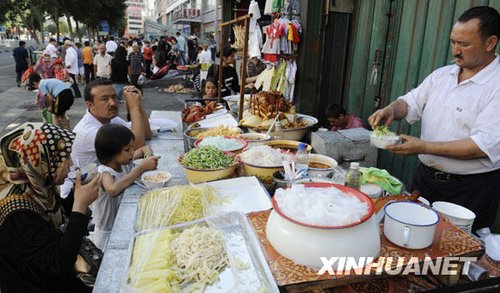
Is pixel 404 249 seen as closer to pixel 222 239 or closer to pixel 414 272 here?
pixel 414 272

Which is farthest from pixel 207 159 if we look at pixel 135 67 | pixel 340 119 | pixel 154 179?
pixel 135 67

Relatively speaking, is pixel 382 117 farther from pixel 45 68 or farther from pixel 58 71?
pixel 45 68

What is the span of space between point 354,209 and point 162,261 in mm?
926

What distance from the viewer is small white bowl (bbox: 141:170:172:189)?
255 cm

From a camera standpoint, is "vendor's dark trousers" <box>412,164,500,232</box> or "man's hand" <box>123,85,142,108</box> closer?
"vendor's dark trousers" <box>412,164,500,232</box>

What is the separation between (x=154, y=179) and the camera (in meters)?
2.65

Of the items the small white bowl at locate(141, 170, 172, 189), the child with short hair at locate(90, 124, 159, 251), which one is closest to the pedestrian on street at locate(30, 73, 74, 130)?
the child with short hair at locate(90, 124, 159, 251)

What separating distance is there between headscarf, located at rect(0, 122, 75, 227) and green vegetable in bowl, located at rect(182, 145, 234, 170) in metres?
0.84

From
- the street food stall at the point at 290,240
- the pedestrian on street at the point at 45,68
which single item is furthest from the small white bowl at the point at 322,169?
the pedestrian on street at the point at 45,68

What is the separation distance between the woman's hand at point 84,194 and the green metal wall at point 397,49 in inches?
134

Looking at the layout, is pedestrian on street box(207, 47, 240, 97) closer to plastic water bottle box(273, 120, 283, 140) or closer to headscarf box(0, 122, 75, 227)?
plastic water bottle box(273, 120, 283, 140)

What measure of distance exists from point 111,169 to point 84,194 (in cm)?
67

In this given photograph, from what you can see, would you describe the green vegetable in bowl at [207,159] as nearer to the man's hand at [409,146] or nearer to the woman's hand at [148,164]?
the woman's hand at [148,164]

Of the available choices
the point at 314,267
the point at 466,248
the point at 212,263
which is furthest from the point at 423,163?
the point at 212,263
